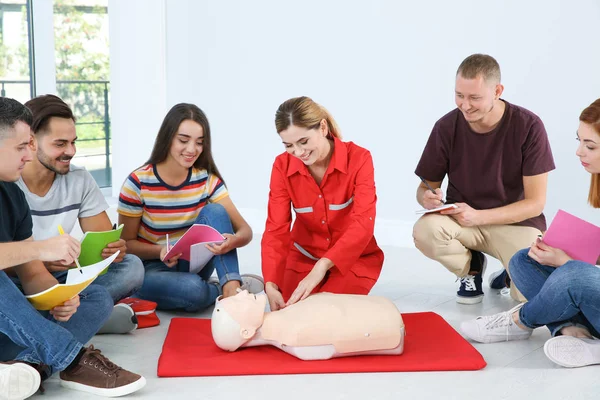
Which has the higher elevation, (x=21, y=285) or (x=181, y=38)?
(x=181, y=38)

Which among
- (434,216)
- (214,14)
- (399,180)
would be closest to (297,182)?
(434,216)

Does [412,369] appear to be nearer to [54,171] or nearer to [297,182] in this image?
[297,182]

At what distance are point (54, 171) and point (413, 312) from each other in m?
1.40

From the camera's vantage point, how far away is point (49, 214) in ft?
8.21

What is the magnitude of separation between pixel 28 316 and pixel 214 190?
112 centimetres

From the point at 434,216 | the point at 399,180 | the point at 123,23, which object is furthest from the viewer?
the point at 123,23

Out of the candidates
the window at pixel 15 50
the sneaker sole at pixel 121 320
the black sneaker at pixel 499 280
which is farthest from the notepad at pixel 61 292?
the window at pixel 15 50

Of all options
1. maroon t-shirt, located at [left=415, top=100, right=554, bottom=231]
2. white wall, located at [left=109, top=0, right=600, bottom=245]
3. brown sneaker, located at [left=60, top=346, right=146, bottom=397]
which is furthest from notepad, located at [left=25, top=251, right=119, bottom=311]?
white wall, located at [left=109, top=0, right=600, bottom=245]

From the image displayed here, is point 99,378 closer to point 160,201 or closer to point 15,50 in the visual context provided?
point 160,201

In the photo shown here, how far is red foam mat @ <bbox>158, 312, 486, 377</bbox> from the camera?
2203 mm

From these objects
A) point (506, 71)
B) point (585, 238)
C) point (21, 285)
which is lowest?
point (21, 285)

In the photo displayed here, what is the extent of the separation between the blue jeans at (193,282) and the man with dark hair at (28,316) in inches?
24.3

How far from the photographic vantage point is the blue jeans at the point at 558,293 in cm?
215

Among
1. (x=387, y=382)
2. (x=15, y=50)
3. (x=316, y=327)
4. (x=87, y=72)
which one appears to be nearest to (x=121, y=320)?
(x=316, y=327)
